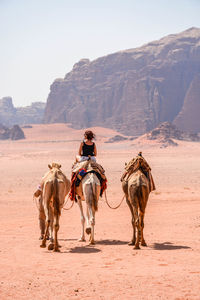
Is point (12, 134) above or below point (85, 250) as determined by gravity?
above

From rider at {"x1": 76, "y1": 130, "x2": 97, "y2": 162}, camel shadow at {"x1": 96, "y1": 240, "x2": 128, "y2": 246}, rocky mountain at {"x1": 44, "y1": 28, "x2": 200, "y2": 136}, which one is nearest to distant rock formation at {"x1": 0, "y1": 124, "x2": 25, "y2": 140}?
rocky mountain at {"x1": 44, "y1": 28, "x2": 200, "y2": 136}

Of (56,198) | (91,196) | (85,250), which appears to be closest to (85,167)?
(91,196)

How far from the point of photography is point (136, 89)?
139000 mm

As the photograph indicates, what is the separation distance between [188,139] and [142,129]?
4225 centimetres

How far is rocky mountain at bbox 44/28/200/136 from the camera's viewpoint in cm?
13512

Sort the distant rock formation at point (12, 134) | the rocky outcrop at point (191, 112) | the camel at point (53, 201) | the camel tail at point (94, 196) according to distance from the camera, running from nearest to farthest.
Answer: the camel at point (53, 201)
the camel tail at point (94, 196)
the distant rock formation at point (12, 134)
the rocky outcrop at point (191, 112)

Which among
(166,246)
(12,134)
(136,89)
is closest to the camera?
(166,246)

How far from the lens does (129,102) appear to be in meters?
140

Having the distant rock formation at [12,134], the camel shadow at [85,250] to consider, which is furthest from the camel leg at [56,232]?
the distant rock formation at [12,134]

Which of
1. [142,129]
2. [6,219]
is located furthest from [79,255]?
[142,129]

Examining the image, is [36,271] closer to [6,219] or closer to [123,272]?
[123,272]

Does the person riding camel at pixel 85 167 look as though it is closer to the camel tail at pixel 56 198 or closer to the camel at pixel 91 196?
the camel at pixel 91 196

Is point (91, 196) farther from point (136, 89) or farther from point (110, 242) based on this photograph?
point (136, 89)

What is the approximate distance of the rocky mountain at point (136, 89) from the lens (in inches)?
5320
